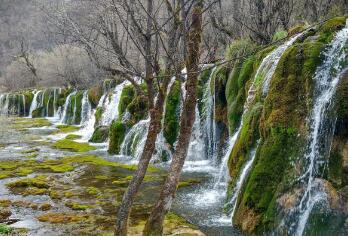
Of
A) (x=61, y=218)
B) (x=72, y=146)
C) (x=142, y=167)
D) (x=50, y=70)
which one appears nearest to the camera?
(x=142, y=167)

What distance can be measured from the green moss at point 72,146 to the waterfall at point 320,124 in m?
14.0

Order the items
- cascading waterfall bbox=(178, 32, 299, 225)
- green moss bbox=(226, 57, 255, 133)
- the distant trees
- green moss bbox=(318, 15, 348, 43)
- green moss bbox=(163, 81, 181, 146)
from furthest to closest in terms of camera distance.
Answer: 1. the distant trees
2. green moss bbox=(163, 81, 181, 146)
3. green moss bbox=(226, 57, 255, 133)
4. cascading waterfall bbox=(178, 32, 299, 225)
5. green moss bbox=(318, 15, 348, 43)

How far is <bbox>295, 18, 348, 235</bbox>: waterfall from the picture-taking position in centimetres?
776

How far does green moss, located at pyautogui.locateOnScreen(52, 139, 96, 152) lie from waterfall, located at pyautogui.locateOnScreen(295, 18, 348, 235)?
13963 millimetres

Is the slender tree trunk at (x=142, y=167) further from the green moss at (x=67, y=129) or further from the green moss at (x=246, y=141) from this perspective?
the green moss at (x=67, y=129)

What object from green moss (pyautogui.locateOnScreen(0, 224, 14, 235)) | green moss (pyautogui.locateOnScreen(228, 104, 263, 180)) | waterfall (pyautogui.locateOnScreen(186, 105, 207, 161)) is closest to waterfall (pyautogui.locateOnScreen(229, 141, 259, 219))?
green moss (pyautogui.locateOnScreen(228, 104, 263, 180))

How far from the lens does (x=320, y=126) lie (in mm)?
8188

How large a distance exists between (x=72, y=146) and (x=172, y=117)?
264 inches

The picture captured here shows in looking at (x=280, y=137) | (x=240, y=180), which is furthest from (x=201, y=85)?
(x=280, y=137)

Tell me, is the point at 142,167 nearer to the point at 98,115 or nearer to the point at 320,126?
the point at 320,126

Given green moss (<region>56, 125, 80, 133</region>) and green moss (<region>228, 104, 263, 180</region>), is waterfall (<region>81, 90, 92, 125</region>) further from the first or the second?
green moss (<region>228, 104, 263, 180</region>)

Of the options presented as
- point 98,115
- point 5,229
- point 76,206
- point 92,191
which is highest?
point 98,115

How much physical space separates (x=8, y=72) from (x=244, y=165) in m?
58.0

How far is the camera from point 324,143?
8062 millimetres
